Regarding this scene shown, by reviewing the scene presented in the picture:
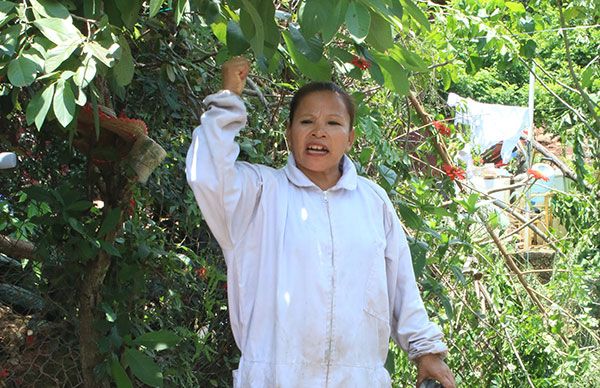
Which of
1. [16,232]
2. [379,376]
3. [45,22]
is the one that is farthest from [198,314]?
[45,22]

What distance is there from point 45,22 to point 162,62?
136 centimetres

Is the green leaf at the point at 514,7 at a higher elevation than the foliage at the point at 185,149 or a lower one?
higher

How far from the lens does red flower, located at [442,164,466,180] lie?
Answer: 14.5 ft

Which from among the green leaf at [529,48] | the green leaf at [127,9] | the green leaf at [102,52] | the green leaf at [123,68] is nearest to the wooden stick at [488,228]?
the green leaf at [529,48]

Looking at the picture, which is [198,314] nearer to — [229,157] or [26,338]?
[26,338]

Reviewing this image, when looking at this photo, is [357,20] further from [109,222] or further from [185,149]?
[185,149]

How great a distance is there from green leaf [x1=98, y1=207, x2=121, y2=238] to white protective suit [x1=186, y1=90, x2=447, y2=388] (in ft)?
1.91

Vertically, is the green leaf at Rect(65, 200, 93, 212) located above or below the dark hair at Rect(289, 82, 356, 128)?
below

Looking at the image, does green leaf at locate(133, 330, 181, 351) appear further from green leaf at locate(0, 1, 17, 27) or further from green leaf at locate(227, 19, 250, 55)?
green leaf at locate(0, 1, 17, 27)

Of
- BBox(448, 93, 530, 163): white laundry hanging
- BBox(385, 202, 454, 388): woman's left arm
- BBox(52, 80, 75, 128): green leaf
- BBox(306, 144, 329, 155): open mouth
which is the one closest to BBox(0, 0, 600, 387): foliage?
BBox(52, 80, 75, 128): green leaf

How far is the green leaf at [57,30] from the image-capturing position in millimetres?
2176

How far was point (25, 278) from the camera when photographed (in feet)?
11.1

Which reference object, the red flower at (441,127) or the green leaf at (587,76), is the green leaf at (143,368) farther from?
the green leaf at (587,76)

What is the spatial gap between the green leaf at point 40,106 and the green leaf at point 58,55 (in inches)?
1.9
